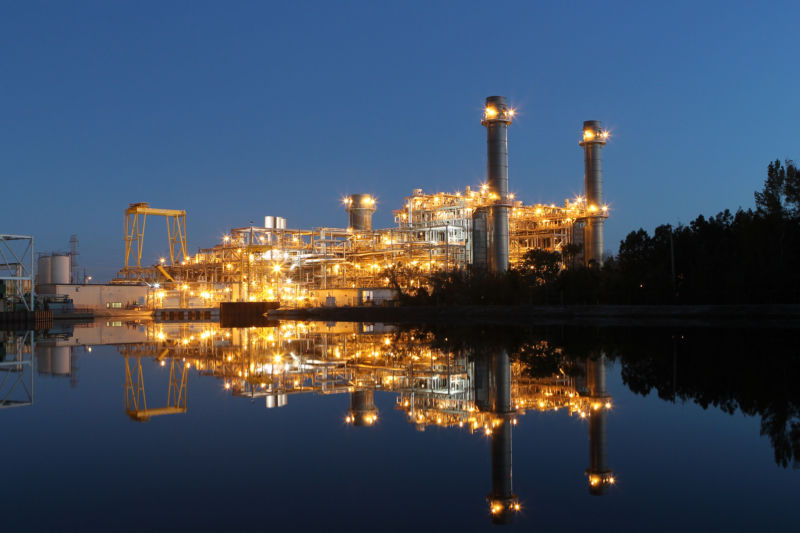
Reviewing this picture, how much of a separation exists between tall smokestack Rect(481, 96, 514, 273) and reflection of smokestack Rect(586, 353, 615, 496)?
37.6 m

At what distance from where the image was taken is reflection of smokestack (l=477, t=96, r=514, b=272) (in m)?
57.1

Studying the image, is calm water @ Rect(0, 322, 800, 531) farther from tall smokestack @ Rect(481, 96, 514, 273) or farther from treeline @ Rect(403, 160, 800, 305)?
tall smokestack @ Rect(481, 96, 514, 273)

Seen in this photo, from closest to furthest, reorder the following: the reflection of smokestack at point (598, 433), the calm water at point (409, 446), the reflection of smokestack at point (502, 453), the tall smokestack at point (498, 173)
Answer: the calm water at point (409, 446) < the reflection of smokestack at point (502, 453) < the reflection of smokestack at point (598, 433) < the tall smokestack at point (498, 173)

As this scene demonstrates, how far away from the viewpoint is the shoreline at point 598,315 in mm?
Answer: 44656

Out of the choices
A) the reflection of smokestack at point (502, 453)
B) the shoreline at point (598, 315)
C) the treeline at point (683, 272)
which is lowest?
the reflection of smokestack at point (502, 453)

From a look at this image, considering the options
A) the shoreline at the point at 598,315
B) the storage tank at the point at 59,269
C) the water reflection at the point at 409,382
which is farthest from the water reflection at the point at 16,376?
the storage tank at the point at 59,269

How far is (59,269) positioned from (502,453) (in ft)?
297

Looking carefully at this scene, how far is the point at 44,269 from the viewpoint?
96.0 m

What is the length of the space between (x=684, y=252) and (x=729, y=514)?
50.4m

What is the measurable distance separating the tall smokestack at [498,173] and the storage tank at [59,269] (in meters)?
57.1

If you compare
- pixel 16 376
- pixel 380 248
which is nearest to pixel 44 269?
pixel 380 248

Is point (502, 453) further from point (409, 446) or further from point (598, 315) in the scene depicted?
point (598, 315)

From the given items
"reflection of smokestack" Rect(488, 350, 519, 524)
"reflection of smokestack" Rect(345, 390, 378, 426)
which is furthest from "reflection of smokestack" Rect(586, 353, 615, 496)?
"reflection of smokestack" Rect(345, 390, 378, 426)

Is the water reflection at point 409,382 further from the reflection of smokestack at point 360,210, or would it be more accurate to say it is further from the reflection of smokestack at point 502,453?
the reflection of smokestack at point 360,210
